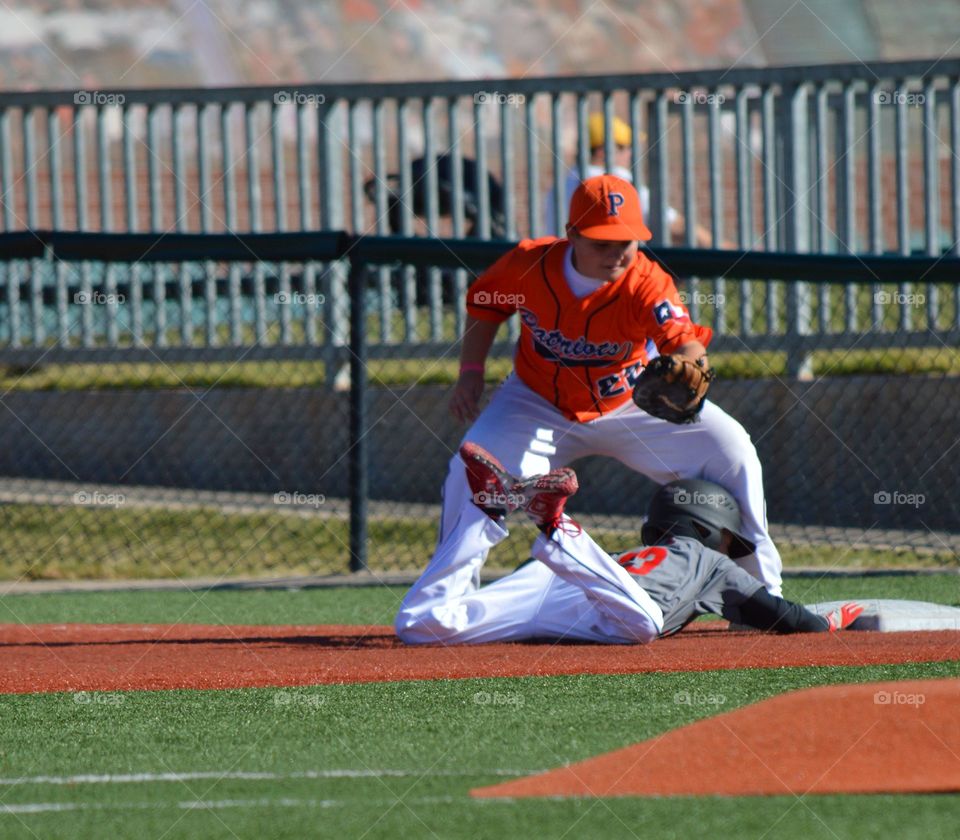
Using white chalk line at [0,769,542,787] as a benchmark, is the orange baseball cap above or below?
above

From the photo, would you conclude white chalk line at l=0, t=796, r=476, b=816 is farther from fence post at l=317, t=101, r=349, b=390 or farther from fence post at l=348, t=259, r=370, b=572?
fence post at l=317, t=101, r=349, b=390

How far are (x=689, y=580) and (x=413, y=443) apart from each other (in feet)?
13.6

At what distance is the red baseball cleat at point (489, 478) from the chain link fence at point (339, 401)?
10.1ft

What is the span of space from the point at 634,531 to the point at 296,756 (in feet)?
17.7

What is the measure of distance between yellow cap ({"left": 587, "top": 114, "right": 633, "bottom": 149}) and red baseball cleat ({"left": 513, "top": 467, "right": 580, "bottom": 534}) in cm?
498

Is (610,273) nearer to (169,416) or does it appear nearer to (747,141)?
(747,141)

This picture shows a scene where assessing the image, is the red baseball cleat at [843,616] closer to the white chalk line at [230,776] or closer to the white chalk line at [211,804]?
the white chalk line at [230,776]

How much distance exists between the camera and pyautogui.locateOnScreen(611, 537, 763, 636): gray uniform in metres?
5.91

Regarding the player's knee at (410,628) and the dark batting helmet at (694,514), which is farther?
the dark batting helmet at (694,514)

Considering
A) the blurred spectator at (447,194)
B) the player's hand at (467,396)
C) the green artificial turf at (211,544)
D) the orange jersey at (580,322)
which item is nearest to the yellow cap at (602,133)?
the blurred spectator at (447,194)

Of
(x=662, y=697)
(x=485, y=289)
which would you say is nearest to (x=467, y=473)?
(x=485, y=289)

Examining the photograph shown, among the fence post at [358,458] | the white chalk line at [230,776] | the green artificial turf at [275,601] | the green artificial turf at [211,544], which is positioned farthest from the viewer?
the green artificial turf at [211,544]

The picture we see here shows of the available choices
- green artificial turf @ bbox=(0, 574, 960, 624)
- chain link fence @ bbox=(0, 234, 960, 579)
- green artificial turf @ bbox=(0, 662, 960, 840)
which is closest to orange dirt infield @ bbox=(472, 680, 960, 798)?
green artificial turf @ bbox=(0, 662, 960, 840)

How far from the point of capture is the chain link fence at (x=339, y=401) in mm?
8945
